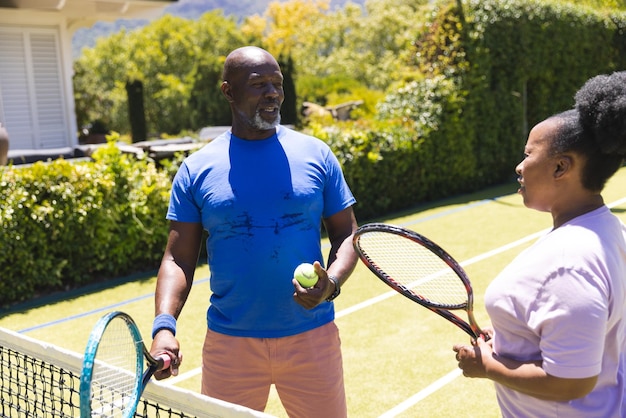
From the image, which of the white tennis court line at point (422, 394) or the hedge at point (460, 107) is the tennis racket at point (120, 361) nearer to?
the white tennis court line at point (422, 394)

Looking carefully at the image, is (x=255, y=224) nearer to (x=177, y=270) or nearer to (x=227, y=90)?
(x=177, y=270)

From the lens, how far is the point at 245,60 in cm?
322

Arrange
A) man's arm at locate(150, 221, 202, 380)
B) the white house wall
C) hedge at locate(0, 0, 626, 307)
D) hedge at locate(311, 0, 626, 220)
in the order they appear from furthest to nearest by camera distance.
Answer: the white house wall
hedge at locate(311, 0, 626, 220)
hedge at locate(0, 0, 626, 307)
man's arm at locate(150, 221, 202, 380)

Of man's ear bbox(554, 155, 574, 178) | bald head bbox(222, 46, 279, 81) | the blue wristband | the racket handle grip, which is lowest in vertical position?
the racket handle grip

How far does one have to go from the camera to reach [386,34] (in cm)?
5656

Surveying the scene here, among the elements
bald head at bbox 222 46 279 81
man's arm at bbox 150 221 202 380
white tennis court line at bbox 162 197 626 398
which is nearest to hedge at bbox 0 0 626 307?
white tennis court line at bbox 162 197 626 398

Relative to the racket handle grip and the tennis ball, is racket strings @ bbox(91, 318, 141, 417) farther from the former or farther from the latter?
the tennis ball

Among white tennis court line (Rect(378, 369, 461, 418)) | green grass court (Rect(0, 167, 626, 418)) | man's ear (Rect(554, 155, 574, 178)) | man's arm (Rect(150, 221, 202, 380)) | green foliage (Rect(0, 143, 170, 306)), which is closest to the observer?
man's ear (Rect(554, 155, 574, 178))

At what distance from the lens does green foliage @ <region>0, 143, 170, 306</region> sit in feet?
27.5

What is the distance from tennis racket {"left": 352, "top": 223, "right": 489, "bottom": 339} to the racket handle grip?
92cm

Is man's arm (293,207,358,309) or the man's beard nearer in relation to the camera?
man's arm (293,207,358,309)

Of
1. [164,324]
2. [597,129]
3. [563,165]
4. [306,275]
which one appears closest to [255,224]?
[306,275]

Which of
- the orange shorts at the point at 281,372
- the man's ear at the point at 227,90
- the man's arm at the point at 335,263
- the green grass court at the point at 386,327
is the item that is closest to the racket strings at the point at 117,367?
the orange shorts at the point at 281,372

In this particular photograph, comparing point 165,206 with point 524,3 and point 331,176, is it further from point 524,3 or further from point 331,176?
point 524,3
